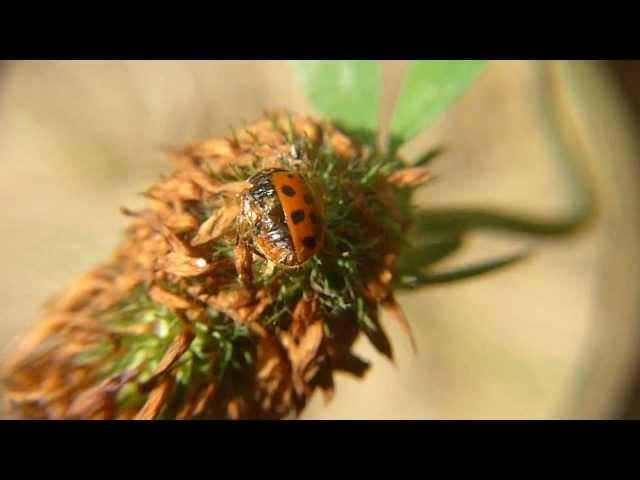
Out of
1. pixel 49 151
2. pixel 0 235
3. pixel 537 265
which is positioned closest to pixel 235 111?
pixel 49 151

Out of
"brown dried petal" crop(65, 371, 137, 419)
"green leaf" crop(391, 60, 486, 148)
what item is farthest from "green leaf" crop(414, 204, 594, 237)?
"brown dried petal" crop(65, 371, 137, 419)

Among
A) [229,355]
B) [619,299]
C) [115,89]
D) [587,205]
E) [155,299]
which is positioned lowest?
[619,299]

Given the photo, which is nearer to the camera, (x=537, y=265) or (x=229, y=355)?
(x=229, y=355)

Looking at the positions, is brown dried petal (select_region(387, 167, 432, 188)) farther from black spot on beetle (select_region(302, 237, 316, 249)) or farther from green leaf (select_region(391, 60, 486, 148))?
black spot on beetle (select_region(302, 237, 316, 249))

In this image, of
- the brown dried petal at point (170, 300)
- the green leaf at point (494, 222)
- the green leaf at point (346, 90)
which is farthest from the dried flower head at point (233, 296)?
the green leaf at point (494, 222)

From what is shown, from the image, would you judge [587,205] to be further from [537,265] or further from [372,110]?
[372,110]

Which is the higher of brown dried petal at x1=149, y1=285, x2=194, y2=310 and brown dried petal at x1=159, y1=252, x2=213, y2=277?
brown dried petal at x1=159, y1=252, x2=213, y2=277

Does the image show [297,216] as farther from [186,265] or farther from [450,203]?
[450,203]
